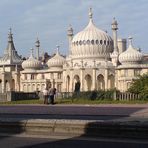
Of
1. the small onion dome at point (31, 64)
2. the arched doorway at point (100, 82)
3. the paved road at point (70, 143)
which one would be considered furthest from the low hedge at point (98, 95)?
the small onion dome at point (31, 64)

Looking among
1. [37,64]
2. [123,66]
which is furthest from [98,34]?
[37,64]

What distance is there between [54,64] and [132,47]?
1609 centimetres

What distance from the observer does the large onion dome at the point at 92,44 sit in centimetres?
7759

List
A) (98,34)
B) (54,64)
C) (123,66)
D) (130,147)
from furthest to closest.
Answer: (54,64)
(98,34)
(123,66)
(130,147)

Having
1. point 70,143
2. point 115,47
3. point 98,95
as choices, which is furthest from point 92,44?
point 70,143

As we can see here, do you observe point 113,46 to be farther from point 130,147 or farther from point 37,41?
point 130,147

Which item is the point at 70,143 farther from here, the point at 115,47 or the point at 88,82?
the point at 115,47

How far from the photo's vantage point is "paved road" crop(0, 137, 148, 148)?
10.5 metres

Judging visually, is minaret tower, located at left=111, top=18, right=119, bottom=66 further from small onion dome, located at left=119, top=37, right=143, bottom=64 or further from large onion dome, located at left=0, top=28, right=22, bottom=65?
large onion dome, located at left=0, top=28, right=22, bottom=65

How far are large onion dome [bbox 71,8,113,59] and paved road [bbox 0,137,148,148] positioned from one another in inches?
2606

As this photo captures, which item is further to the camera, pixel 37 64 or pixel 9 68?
pixel 9 68

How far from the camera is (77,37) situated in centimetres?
7894

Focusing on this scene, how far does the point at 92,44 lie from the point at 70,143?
67.2 metres

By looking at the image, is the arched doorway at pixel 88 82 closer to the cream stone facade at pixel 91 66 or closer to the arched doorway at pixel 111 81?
the cream stone facade at pixel 91 66
